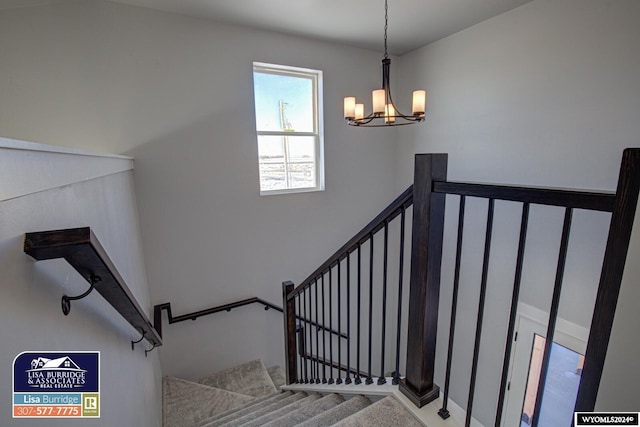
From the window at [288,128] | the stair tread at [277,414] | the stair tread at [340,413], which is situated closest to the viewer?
the stair tread at [340,413]

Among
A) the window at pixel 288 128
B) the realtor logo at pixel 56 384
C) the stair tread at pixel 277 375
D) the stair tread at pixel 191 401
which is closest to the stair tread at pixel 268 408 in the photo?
the stair tread at pixel 191 401

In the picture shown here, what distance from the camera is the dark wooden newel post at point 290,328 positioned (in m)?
2.45

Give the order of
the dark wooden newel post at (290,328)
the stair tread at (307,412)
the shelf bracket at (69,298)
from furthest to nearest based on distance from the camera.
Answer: the dark wooden newel post at (290,328) < the stair tread at (307,412) < the shelf bracket at (69,298)

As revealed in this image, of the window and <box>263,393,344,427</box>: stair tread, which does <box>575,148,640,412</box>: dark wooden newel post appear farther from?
the window

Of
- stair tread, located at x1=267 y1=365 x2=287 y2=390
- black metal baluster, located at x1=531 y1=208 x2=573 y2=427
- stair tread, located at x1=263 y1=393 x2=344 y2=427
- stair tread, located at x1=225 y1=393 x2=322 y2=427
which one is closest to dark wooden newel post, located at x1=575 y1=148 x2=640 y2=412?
black metal baluster, located at x1=531 y1=208 x2=573 y2=427

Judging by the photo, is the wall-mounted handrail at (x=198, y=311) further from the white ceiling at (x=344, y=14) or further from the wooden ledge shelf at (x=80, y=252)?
the white ceiling at (x=344, y=14)

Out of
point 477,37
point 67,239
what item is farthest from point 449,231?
point 67,239

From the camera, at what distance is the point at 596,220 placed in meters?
2.27

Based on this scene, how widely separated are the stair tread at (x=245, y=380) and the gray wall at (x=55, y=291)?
6.31 ft

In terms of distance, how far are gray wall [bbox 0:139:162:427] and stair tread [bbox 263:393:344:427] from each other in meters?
0.74

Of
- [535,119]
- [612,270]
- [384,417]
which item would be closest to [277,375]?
[384,417]

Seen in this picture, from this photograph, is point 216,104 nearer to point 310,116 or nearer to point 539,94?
point 310,116

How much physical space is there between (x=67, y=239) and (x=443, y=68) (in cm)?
388

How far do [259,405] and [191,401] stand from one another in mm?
743
